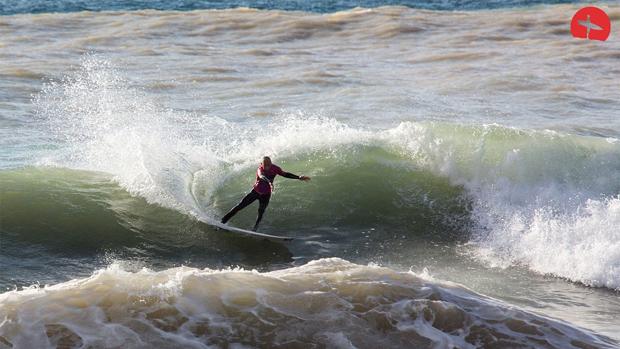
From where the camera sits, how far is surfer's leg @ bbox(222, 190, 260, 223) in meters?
12.8

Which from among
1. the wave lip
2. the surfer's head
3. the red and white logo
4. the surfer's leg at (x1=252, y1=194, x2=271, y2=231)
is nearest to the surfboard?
the surfer's leg at (x1=252, y1=194, x2=271, y2=231)

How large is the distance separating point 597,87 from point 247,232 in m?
13.8

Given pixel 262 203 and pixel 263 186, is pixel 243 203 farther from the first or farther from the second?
pixel 263 186

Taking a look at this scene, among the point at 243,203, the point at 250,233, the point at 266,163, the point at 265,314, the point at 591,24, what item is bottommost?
the point at 591,24

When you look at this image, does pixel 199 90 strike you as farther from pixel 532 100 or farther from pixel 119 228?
pixel 119 228

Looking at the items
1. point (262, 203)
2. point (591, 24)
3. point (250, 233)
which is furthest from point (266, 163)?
point (591, 24)

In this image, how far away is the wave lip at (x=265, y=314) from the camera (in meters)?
8.40

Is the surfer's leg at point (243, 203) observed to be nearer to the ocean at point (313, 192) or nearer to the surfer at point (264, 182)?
the surfer at point (264, 182)

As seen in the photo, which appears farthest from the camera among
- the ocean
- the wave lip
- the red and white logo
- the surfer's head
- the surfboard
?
the red and white logo

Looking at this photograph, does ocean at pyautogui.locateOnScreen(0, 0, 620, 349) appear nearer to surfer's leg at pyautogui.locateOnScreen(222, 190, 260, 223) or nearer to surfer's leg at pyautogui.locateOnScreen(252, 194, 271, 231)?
surfer's leg at pyautogui.locateOnScreen(222, 190, 260, 223)

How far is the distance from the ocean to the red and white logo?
146cm

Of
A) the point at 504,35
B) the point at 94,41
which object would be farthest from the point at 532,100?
the point at 94,41

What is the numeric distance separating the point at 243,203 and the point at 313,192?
213cm

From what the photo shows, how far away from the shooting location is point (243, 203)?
508 inches
